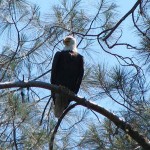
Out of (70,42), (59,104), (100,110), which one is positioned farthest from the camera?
(70,42)

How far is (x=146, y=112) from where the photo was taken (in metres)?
2.14

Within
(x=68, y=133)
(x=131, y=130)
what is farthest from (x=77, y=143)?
(x=131, y=130)

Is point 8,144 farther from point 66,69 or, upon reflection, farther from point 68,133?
point 66,69

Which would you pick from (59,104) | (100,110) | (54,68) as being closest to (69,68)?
(54,68)

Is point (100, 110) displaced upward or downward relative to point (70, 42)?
downward

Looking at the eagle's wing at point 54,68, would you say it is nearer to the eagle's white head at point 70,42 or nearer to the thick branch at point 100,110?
the eagle's white head at point 70,42

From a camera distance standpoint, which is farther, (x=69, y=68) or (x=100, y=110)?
(x=69, y=68)

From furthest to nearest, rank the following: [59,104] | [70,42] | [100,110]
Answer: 1. [70,42]
2. [59,104]
3. [100,110]

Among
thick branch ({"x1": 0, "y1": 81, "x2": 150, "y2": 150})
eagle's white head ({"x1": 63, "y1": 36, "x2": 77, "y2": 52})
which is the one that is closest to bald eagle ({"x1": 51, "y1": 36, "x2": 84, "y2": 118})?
eagle's white head ({"x1": 63, "y1": 36, "x2": 77, "y2": 52})

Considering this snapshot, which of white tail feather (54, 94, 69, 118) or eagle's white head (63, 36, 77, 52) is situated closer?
white tail feather (54, 94, 69, 118)

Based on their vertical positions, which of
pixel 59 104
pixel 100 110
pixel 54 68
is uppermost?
pixel 54 68

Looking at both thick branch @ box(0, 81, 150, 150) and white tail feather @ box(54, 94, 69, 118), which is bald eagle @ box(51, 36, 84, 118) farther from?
thick branch @ box(0, 81, 150, 150)

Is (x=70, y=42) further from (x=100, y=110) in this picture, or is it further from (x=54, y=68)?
(x=100, y=110)

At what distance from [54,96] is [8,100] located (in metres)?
0.37
